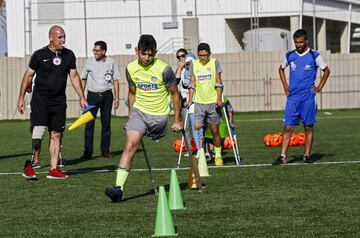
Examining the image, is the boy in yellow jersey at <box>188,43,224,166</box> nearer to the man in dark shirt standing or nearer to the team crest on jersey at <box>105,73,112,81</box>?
→ the man in dark shirt standing

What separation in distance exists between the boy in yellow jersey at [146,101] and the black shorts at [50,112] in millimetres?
3017

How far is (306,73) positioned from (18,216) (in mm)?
6916

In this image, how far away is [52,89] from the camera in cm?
1519

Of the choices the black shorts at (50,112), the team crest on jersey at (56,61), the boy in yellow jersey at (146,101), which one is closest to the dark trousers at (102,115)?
the black shorts at (50,112)

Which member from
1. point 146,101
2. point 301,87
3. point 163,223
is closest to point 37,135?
point 146,101

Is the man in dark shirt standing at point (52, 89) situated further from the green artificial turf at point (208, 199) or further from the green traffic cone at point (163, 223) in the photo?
the green traffic cone at point (163, 223)

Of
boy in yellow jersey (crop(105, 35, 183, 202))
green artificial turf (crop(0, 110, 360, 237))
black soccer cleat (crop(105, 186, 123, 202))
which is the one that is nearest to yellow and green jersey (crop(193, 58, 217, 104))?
green artificial turf (crop(0, 110, 360, 237))

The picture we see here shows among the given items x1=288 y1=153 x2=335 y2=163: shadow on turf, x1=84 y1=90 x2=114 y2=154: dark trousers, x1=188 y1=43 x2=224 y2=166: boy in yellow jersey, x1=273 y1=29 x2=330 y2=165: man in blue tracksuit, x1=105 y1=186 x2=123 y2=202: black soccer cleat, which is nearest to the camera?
x1=105 y1=186 x2=123 y2=202: black soccer cleat

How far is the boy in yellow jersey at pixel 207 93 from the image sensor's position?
17.0 meters

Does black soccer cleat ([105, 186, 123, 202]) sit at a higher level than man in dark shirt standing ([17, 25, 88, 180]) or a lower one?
lower

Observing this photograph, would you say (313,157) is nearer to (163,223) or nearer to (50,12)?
(163,223)

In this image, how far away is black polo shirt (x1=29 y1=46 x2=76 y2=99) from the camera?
15109 millimetres

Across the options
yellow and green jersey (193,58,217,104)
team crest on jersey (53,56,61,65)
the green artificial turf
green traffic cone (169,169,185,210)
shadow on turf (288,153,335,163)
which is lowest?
shadow on turf (288,153,335,163)

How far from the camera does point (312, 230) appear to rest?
30.9 feet
